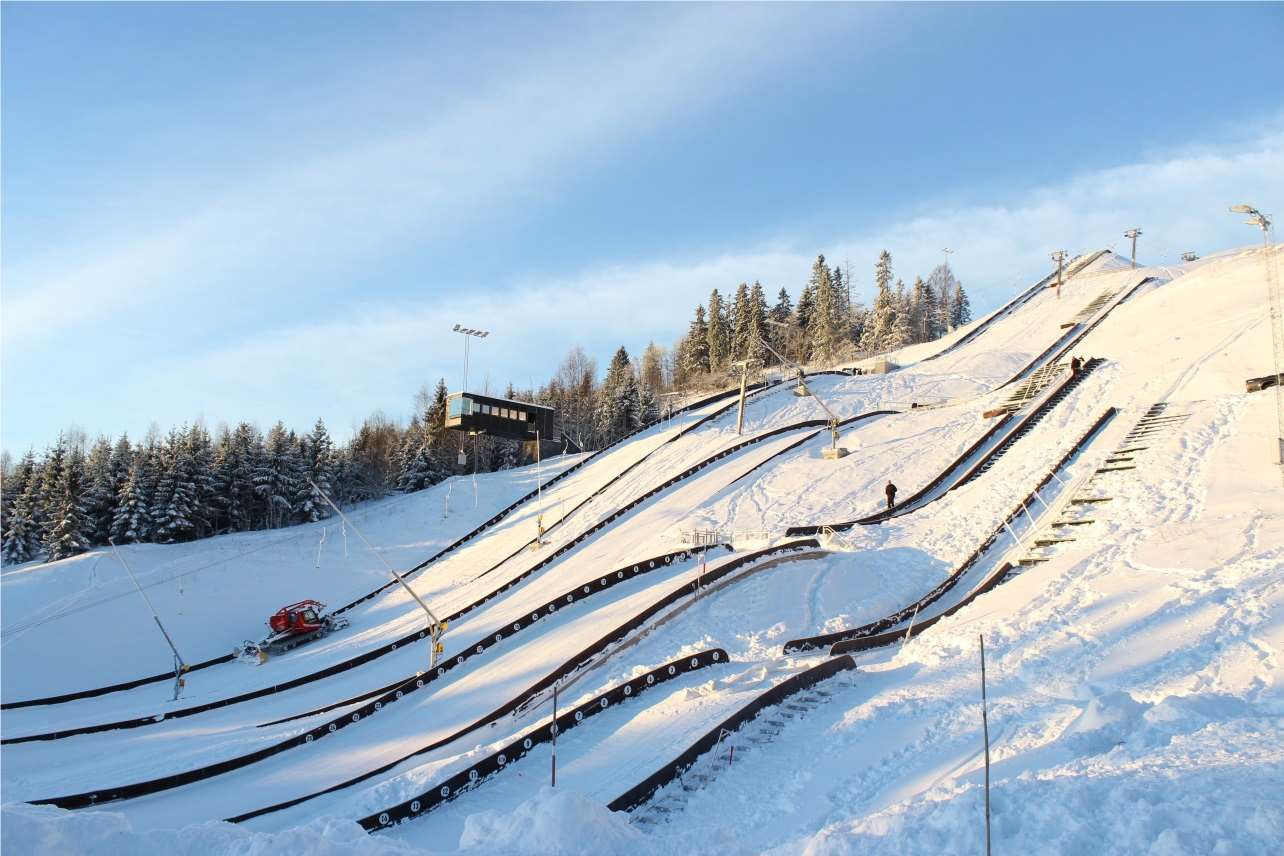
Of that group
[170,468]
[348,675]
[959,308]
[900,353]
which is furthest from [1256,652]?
[959,308]

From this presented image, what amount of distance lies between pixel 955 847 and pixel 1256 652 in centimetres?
782

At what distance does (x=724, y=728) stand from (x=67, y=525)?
40.3 meters

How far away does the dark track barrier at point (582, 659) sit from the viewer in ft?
43.9

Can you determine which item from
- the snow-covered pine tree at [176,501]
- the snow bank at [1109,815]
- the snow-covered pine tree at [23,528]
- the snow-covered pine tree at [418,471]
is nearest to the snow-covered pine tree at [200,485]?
the snow-covered pine tree at [176,501]

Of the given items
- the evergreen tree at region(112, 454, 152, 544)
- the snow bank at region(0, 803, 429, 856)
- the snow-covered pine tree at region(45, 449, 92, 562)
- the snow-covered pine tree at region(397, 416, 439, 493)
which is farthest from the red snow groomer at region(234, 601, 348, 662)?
the snow-covered pine tree at region(397, 416, 439, 493)

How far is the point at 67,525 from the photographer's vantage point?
125 ft

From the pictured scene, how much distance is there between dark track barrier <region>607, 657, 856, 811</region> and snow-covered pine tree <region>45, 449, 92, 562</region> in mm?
39639

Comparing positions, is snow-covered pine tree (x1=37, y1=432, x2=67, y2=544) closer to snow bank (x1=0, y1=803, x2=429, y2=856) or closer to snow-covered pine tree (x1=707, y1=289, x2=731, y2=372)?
snow bank (x1=0, y1=803, x2=429, y2=856)

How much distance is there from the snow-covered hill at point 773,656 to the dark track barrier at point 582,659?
3.2 inches

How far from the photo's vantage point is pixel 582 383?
97.6 meters

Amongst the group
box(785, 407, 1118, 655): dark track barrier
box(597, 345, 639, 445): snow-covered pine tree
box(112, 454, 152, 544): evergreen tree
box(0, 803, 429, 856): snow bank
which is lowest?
box(785, 407, 1118, 655): dark track barrier

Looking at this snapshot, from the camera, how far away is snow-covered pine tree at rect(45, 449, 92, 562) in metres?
37.8

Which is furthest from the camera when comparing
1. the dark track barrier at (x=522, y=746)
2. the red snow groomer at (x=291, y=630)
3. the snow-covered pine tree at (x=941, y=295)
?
the snow-covered pine tree at (x=941, y=295)

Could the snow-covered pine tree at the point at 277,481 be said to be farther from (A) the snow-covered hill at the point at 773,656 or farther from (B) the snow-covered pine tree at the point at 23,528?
(B) the snow-covered pine tree at the point at 23,528
